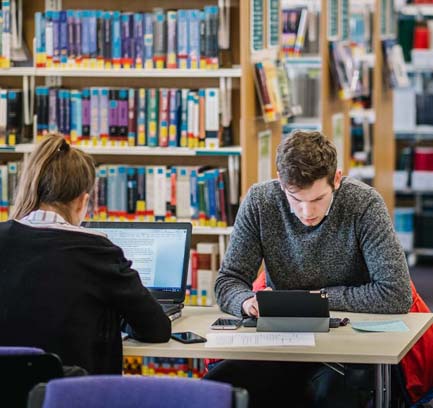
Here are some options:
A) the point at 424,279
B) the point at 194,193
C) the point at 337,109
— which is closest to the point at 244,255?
the point at 194,193

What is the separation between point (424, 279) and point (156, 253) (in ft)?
17.7

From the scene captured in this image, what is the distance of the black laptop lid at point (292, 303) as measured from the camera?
3.29 m

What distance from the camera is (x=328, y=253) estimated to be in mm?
3686

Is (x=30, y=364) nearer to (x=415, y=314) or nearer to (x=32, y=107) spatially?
(x=415, y=314)

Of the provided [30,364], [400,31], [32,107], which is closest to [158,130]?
[32,107]

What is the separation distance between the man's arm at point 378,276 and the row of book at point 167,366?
2.01 metres

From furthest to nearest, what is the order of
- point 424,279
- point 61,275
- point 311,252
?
point 424,279
point 311,252
point 61,275

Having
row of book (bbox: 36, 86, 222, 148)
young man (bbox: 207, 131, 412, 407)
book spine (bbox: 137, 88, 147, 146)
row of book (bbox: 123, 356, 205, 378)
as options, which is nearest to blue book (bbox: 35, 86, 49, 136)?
row of book (bbox: 36, 86, 222, 148)

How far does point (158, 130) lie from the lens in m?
5.50


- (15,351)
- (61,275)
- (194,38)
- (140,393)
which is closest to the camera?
(140,393)

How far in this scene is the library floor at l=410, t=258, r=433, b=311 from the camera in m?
7.94

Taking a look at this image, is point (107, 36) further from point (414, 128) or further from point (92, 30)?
point (414, 128)

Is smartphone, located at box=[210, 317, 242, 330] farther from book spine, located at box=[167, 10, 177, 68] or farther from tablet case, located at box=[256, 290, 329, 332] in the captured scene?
book spine, located at box=[167, 10, 177, 68]

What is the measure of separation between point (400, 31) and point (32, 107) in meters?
4.76
